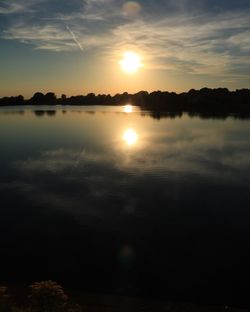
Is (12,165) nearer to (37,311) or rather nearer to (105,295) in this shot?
(105,295)

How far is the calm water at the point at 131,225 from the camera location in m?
20.8

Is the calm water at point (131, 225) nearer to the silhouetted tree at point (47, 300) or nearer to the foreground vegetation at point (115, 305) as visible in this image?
the foreground vegetation at point (115, 305)

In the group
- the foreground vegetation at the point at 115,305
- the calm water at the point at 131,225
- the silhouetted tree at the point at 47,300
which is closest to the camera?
the silhouetted tree at the point at 47,300

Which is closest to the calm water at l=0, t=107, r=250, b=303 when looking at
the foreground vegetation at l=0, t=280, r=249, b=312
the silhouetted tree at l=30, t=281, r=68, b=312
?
the foreground vegetation at l=0, t=280, r=249, b=312

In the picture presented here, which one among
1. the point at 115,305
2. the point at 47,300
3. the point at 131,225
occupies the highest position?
the point at 47,300

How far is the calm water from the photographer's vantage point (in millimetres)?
20797

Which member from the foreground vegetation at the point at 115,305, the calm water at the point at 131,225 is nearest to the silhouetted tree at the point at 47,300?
the foreground vegetation at the point at 115,305

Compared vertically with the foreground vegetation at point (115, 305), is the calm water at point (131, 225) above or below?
below

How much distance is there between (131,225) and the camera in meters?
28.6

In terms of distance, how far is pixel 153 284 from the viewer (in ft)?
66.3

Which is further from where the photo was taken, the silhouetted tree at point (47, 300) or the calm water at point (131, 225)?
the calm water at point (131, 225)

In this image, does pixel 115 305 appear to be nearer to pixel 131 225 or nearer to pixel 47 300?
pixel 47 300

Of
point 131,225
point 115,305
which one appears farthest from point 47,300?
point 131,225

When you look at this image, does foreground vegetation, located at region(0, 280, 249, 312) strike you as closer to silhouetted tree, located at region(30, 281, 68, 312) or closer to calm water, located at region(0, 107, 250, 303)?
calm water, located at region(0, 107, 250, 303)
